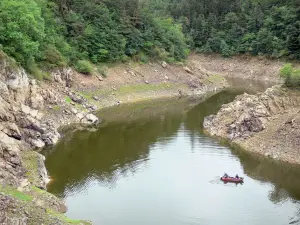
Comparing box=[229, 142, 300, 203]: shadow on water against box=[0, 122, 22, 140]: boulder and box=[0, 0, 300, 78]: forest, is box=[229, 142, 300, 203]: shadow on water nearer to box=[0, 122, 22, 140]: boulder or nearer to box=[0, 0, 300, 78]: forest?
box=[0, 122, 22, 140]: boulder

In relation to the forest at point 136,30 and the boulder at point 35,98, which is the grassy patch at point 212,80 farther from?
the boulder at point 35,98

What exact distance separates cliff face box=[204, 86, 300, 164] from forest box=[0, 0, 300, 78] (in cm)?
2799

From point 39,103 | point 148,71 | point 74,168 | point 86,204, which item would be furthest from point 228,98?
point 86,204

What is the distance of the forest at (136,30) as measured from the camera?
195 feet

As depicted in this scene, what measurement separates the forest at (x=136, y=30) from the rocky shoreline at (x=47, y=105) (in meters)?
3.84

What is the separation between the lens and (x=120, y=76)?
83062 mm

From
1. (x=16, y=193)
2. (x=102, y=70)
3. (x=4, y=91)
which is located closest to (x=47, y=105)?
(x=4, y=91)

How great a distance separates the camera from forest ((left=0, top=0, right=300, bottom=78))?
59.6 metres

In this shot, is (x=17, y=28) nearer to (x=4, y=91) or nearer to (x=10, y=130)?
(x=4, y=91)

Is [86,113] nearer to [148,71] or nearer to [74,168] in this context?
[74,168]

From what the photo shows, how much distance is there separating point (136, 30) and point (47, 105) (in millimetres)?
37494

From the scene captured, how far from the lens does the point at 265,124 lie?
178ft

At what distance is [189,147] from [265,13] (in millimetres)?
84648

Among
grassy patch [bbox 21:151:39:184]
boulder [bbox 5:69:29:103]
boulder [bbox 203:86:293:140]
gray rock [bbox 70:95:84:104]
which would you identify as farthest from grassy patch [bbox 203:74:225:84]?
grassy patch [bbox 21:151:39:184]
